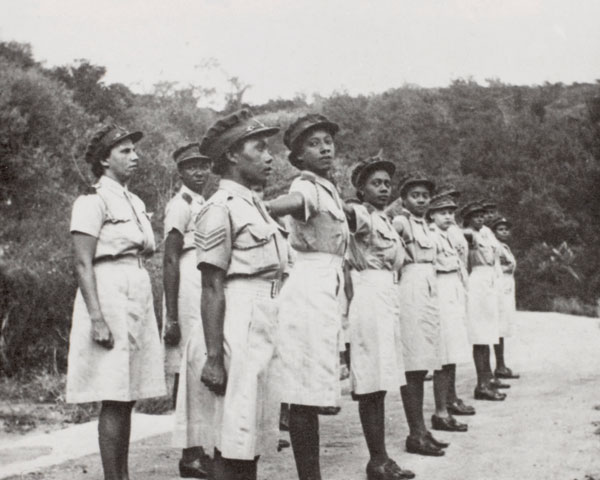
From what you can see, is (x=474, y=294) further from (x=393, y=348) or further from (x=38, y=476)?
(x=38, y=476)

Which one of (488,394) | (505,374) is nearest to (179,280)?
(488,394)

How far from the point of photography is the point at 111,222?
4773 millimetres

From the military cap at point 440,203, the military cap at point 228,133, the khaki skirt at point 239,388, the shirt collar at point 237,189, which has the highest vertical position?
the military cap at point 440,203

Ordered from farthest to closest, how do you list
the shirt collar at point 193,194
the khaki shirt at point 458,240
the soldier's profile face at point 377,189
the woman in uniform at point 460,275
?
the khaki shirt at point 458,240 < the woman in uniform at point 460,275 < the shirt collar at point 193,194 < the soldier's profile face at point 377,189

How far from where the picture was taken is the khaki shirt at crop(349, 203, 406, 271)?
223 inches

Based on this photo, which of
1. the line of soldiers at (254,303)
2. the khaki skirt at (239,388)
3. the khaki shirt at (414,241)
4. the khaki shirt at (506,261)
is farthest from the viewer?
the khaki shirt at (506,261)

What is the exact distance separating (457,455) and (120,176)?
343 centimetres

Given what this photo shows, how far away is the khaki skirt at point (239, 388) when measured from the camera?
358 cm

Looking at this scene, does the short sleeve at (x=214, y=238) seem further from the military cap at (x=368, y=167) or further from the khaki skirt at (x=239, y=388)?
the military cap at (x=368, y=167)

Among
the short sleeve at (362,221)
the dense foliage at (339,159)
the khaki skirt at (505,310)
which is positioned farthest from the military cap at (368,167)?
the dense foliage at (339,159)

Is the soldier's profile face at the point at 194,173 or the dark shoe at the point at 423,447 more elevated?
the soldier's profile face at the point at 194,173

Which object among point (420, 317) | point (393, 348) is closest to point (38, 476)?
point (393, 348)

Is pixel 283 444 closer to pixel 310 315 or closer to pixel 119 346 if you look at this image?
pixel 310 315

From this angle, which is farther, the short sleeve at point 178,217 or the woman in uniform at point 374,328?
the short sleeve at point 178,217
